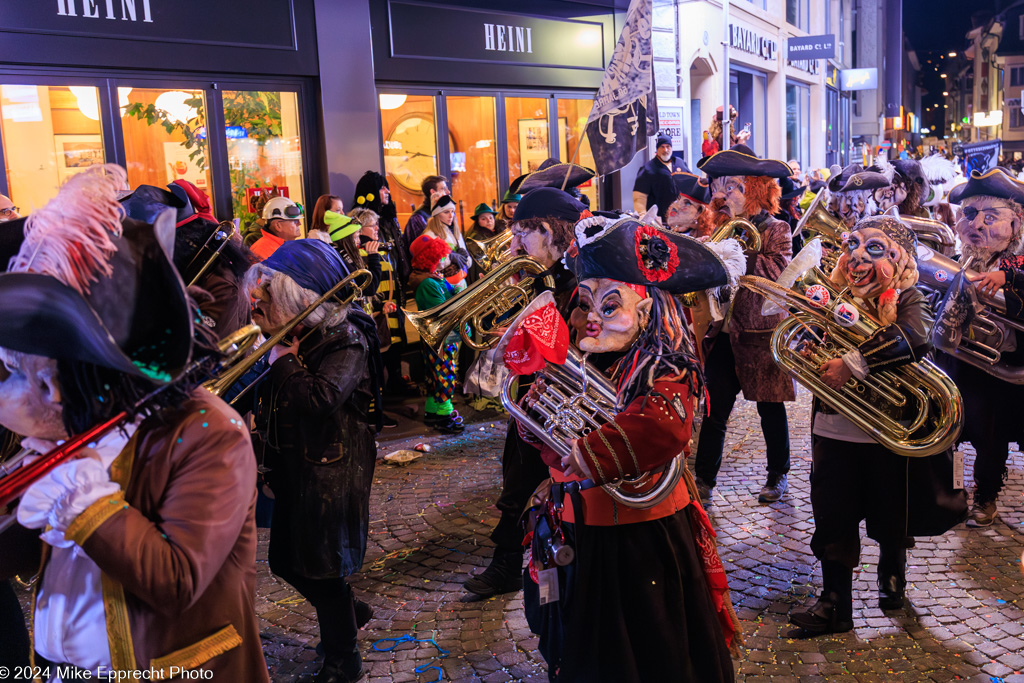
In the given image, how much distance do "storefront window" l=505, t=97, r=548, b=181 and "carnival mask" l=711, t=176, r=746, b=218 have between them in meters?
6.17

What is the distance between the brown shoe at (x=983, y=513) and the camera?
5000 millimetres

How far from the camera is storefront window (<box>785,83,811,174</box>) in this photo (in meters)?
23.8

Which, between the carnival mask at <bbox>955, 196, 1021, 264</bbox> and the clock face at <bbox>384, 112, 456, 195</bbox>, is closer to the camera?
the carnival mask at <bbox>955, 196, 1021, 264</bbox>

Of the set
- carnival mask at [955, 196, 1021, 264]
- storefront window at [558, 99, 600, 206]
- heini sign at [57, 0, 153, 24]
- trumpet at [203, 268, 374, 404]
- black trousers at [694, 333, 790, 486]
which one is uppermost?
heini sign at [57, 0, 153, 24]

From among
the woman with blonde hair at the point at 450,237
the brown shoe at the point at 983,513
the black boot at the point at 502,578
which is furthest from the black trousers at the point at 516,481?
the woman with blonde hair at the point at 450,237

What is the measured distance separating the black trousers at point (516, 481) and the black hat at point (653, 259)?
1572 mm

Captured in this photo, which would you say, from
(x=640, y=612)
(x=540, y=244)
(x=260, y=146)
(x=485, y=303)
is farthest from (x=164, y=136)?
(x=640, y=612)

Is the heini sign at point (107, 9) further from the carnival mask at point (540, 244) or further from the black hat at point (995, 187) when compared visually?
the black hat at point (995, 187)

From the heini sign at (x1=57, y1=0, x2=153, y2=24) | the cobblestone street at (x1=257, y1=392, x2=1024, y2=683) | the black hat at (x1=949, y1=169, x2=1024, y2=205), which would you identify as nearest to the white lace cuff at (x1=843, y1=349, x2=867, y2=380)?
the cobblestone street at (x1=257, y1=392, x2=1024, y2=683)

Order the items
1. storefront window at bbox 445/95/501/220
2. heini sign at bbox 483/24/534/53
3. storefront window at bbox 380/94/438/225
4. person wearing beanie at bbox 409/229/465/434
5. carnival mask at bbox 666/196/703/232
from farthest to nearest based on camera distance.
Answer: heini sign at bbox 483/24/534/53 → storefront window at bbox 445/95/501/220 → storefront window at bbox 380/94/438/225 → person wearing beanie at bbox 409/229/465/434 → carnival mask at bbox 666/196/703/232

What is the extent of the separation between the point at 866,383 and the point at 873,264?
1.77ft

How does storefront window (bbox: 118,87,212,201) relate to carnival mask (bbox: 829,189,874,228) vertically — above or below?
above

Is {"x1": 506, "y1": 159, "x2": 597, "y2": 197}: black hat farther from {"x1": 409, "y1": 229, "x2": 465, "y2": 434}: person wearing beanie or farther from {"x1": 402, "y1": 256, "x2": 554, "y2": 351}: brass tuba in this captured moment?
{"x1": 409, "y1": 229, "x2": 465, "y2": 434}: person wearing beanie

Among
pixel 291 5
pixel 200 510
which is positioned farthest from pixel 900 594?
pixel 291 5
